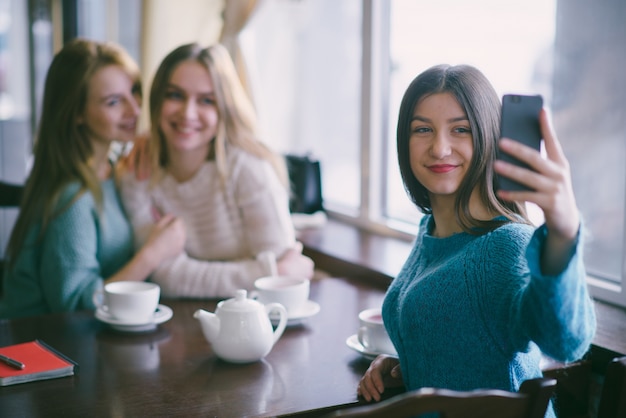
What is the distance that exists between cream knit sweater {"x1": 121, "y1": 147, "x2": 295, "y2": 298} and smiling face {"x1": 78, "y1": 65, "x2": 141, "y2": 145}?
133mm

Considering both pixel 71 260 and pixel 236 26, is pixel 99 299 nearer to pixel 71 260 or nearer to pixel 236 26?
pixel 71 260

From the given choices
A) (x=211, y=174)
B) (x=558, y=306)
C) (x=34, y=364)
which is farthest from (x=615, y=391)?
(x=211, y=174)

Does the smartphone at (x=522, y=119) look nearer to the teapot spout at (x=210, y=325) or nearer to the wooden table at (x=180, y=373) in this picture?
the wooden table at (x=180, y=373)

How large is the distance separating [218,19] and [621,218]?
1.94 meters

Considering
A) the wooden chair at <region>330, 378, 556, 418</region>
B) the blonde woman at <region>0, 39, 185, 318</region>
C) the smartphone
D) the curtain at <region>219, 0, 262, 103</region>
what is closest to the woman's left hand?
the smartphone

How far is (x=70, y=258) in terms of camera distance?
1854 millimetres

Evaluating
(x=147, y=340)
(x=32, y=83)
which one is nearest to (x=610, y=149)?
(x=147, y=340)

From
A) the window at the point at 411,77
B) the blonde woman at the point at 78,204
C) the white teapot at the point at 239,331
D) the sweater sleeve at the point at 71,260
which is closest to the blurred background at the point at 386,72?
the window at the point at 411,77

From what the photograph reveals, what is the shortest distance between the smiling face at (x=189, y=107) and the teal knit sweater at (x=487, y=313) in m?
0.91

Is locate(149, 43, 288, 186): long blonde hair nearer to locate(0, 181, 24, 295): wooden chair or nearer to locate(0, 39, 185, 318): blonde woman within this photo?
locate(0, 39, 185, 318): blonde woman

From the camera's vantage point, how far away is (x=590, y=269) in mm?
1787

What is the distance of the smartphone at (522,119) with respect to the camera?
934mm

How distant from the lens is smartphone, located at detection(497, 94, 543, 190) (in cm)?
93

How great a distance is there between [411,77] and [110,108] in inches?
39.2
